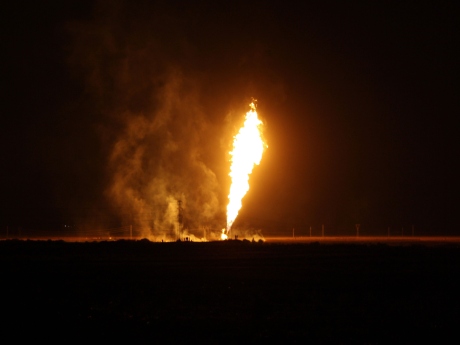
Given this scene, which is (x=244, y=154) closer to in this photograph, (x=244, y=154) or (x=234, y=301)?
(x=244, y=154)

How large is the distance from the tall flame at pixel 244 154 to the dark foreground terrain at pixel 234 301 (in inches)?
1011

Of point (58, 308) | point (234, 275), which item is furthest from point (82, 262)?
point (58, 308)

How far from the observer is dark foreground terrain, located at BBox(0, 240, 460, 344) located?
626 inches

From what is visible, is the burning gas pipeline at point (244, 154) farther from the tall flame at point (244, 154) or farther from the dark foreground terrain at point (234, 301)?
the dark foreground terrain at point (234, 301)

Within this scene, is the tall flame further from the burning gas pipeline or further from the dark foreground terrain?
the dark foreground terrain

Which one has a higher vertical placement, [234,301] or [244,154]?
[244,154]

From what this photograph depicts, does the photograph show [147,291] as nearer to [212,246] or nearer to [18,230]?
[212,246]

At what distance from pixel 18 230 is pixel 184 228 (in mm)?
40574

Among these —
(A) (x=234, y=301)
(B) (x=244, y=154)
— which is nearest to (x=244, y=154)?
(B) (x=244, y=154)

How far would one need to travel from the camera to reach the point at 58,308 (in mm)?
19922

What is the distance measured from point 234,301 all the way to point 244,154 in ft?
144

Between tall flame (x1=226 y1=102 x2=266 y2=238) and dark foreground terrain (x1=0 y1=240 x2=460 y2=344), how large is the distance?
25687 millimetres

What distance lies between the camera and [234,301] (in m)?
21.0

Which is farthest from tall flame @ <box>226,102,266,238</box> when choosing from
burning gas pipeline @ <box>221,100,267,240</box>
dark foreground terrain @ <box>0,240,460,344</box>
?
dark foreground terrain @ <box>0,240,460,344</box>
